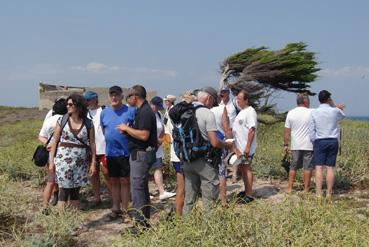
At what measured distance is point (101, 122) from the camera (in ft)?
18.7

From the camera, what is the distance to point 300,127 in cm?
672

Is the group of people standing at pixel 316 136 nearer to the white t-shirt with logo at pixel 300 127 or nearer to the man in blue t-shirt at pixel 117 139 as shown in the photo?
the white t-shirt with logo at pixel 300 127

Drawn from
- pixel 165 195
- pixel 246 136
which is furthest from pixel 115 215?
pixel 246 136

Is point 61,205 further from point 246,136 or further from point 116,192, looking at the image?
point 246,136

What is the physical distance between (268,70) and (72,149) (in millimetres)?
11139

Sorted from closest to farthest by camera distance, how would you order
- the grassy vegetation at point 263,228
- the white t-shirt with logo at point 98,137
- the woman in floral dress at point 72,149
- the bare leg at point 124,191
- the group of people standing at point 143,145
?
the grassy vegetation at point 263,228 → the group of people standing at point 143,145 → the woman in floral dress at point 72,149 → the bare leg at point 124,191 → the white t-shirt with logo at point 98,137

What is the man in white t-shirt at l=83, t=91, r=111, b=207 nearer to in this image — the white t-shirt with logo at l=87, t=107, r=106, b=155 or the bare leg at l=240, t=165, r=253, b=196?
the white t-shirt with logo at l=87, t=107, r=106, b=155

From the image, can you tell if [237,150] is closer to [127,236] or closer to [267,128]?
[127,236]

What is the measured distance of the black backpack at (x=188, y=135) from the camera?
15.0 feet

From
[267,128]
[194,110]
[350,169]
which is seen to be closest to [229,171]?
[350,169]

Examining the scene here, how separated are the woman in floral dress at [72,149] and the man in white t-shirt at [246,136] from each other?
2.20m

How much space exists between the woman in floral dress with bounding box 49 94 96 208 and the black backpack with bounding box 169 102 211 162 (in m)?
1.22

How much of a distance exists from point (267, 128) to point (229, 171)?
295 inches

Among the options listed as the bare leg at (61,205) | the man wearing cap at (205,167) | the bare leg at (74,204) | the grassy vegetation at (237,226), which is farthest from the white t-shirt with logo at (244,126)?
the bare leg at (61,205)
